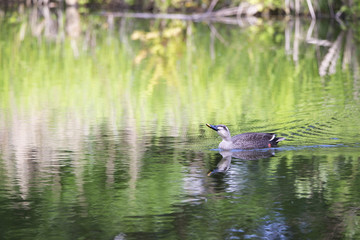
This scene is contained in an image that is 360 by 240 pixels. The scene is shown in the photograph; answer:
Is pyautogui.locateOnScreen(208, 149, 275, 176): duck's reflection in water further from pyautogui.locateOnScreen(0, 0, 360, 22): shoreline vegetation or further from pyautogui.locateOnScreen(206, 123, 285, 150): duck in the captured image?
pyautogui.locateOnScreen(0, 0, 360, 22): shoreline vegetation

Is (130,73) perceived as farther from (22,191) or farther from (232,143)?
(22,191)

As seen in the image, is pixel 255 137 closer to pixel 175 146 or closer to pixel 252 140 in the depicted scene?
pixel 252 140

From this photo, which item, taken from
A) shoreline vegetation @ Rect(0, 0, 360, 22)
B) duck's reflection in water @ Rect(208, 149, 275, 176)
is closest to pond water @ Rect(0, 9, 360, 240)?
duck's reflection in water @ Rect(208, 149, 275, 176)

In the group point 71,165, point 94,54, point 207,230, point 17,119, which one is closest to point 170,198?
point 207,230

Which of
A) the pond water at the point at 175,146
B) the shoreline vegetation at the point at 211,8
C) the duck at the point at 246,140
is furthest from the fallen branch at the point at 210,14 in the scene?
the duck at the point at 246,140

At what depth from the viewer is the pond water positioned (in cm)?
684

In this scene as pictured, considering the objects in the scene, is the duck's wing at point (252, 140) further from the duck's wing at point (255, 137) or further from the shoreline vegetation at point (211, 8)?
the shoreline vegetation at point (211, 8)

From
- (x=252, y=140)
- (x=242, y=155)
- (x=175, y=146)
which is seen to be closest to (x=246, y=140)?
(x=252, y=140)

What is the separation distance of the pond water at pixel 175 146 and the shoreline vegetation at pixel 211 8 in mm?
14861

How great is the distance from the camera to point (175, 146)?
32.3 ft

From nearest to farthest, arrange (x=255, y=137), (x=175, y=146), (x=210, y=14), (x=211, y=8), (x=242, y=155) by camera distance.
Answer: (x=242, y=155), (x=255, y=137), (x=175, y=146), (x=211, y=8), (x=210, y=14)

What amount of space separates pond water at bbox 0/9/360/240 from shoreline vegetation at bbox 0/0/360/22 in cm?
1486

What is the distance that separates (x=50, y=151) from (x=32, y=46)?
14.3 metres

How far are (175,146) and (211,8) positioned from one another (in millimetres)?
28083
